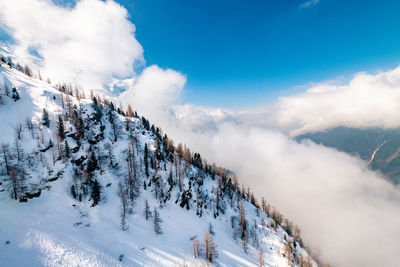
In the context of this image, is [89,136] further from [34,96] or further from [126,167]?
[34,96]

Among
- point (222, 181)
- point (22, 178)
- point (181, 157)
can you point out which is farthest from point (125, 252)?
point (222, 181)

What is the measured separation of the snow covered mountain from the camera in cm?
4319

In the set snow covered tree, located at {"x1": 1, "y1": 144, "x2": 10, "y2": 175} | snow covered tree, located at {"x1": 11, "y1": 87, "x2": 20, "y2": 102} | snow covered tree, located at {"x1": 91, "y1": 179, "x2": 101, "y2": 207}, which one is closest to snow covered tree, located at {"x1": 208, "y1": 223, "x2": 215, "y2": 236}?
snow covered tree, located at {"x1": 91, "y1": 179, "x2": 101, "y2": 207}

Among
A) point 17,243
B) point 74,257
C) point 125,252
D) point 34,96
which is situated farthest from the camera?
point 34,96

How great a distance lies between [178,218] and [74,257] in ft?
142

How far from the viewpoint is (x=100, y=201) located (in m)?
63.1

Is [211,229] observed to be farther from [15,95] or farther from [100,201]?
[15,95]

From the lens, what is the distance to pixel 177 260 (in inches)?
2111

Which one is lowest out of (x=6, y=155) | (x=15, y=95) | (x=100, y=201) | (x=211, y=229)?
(x=211, y=229)

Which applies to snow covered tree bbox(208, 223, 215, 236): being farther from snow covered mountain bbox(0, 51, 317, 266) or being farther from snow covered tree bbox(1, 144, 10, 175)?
→ snow covered tree bbox(1, 144, 10, 175)

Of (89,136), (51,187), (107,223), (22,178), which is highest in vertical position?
(89,136)

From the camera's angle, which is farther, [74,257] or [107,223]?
[107,223]

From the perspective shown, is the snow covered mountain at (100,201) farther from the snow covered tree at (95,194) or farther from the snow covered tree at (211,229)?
the snow covered tree at (211,229)

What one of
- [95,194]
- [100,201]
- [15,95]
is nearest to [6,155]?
[95,194]
